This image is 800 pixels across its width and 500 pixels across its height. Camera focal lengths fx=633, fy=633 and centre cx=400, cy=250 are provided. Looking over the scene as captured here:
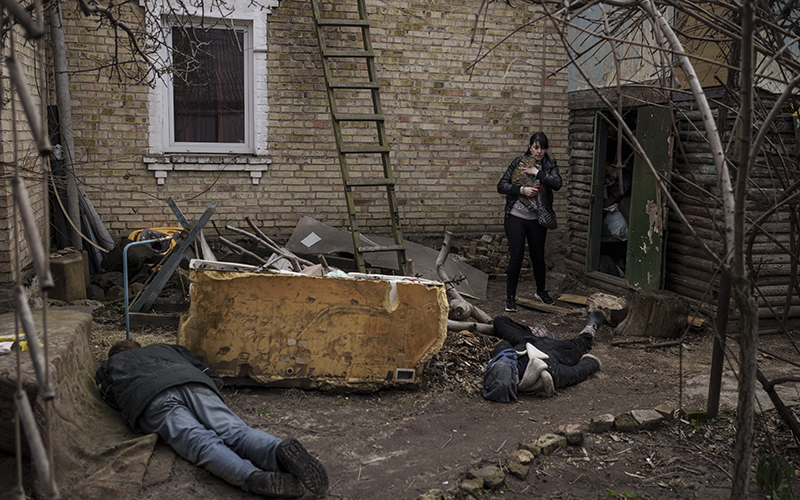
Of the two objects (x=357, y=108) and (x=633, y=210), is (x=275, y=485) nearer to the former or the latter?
(x=633, y=210)

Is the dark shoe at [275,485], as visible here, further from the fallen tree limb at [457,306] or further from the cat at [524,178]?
the cat at [524,178]

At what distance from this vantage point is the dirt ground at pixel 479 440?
323 cm

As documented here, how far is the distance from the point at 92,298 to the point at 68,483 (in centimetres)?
404

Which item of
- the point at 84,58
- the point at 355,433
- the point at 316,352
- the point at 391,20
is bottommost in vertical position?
the point at 355,433

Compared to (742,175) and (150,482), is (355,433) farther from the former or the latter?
(742,175)

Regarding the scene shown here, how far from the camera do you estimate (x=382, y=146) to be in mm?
7074

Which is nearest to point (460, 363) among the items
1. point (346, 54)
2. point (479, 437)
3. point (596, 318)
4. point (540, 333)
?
point (540, 333)

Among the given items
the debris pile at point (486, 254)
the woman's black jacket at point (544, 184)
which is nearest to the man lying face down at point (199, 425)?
the woman's black jacket at point (544, 184)

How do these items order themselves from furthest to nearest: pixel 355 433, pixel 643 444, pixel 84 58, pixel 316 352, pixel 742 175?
1. pixel 84 58
2. pixel 316 352
3. pixel 355 433
4. pixel 643 444
5. pixel 742 175

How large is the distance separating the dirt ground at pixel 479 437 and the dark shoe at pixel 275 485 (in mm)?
128

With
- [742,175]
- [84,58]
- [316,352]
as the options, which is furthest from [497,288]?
[742,175]

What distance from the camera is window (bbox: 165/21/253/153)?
7852 mm

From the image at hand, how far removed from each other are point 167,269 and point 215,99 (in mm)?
2994

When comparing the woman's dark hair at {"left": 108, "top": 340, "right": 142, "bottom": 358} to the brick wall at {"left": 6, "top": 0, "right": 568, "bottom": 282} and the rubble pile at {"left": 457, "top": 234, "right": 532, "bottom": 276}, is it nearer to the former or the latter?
the brick wall at {"left": 6, "top": 0, "right": 568, "bottom": 282}
